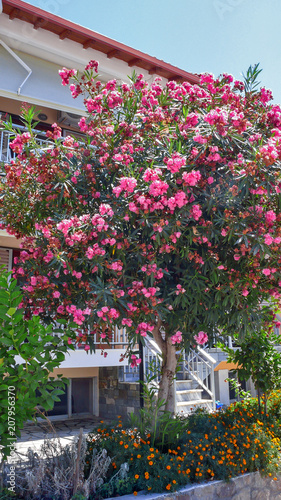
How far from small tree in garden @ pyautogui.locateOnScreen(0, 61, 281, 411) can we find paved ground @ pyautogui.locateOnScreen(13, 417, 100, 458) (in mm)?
3901

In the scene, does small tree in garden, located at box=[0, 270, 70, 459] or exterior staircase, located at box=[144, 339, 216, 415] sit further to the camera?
exterior staircase, located at box=[144, 339, 216, 415]

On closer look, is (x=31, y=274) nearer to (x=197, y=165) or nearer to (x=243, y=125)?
(x=197, y=165)

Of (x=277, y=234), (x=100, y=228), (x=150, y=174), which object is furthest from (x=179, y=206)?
(x=277, y=234)

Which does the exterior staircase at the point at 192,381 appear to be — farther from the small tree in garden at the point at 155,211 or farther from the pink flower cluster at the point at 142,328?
the pink flower cluster at the point at 142,328

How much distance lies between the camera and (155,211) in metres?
4.68

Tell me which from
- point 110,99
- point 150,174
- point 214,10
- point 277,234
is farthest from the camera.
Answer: point 214,10

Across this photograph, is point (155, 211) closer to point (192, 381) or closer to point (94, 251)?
point (94, 251)

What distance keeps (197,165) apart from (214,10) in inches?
217

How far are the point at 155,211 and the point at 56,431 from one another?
7.16m

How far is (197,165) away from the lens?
4.93 m

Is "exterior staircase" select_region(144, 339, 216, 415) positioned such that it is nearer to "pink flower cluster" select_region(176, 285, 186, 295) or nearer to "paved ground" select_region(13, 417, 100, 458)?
"paved ground" select_region(13, 417, 100, 458)

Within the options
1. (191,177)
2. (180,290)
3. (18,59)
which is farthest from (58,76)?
(180,290)

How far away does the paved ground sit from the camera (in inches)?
333

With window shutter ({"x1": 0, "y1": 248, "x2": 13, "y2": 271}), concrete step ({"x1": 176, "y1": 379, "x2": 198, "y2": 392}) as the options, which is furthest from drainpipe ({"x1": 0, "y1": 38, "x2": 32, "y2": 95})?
concrete step ({"x1": 176, "y1": 379, "x2": 198, "y2": 392})
